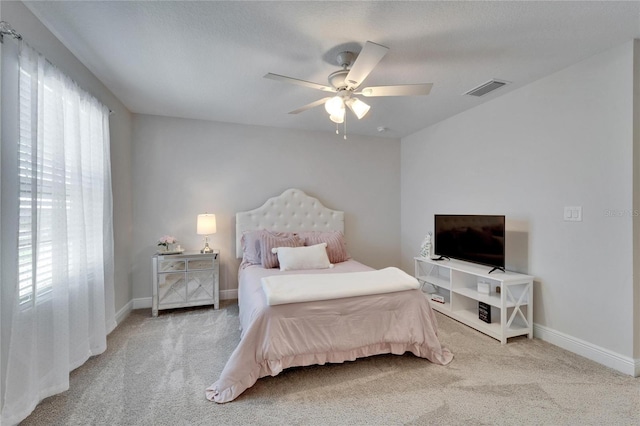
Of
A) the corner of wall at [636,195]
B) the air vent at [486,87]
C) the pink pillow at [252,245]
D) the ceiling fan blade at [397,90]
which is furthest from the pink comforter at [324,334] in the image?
the air vent at [486,87]

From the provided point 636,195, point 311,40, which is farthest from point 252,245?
point 636,195

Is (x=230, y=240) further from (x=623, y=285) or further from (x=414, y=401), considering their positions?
(x=623, y=285)

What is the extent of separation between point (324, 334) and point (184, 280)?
215 centimetres

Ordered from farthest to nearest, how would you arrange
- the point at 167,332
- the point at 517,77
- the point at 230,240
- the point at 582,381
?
the point at 230,240 → the point at 167,332 → the point at 517,77 → the point at 582,381

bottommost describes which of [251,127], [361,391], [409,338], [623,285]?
[361,391]

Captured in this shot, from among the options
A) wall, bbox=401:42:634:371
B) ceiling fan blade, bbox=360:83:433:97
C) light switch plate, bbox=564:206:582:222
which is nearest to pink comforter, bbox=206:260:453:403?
wall, bbox=401:42:634:371

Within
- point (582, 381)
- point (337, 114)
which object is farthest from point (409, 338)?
point (337, 114)

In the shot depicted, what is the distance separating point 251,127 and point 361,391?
→ 3.53m

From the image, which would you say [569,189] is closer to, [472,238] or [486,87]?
[472,238]

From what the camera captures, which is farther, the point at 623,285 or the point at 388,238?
the point at 388,238

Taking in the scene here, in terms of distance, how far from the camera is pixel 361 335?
7.41 feet

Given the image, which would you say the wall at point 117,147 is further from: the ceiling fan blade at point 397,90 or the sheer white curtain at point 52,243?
the ceiling fan blade at point 397,90

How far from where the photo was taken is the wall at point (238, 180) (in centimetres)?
374

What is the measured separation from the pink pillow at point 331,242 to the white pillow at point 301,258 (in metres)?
0.25
